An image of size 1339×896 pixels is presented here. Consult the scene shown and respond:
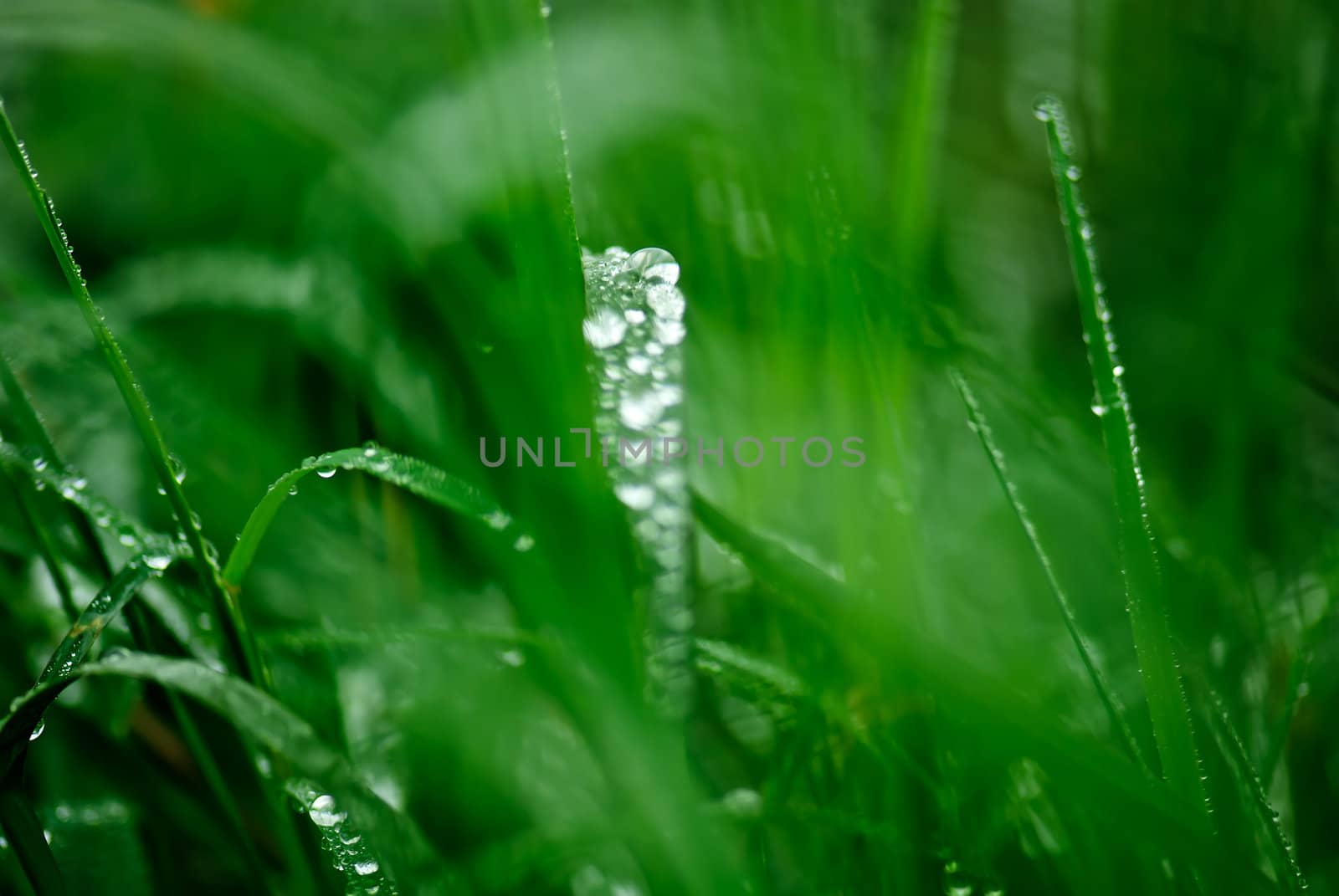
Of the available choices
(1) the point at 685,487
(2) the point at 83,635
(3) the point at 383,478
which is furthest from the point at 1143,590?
(2) the point at 83,635

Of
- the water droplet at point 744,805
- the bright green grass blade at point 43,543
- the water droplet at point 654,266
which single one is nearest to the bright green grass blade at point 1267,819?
the water droplet at point 744,805

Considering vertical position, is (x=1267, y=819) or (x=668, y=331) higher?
(x=668, y=331)

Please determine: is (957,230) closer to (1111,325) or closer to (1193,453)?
(1111,325)

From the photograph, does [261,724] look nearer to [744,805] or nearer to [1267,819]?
[744,805]

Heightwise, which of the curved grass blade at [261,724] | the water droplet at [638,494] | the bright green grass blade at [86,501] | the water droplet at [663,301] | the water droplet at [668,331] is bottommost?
the curved grass blade at [261,724]

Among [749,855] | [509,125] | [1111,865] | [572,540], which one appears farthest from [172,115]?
[1111,865]

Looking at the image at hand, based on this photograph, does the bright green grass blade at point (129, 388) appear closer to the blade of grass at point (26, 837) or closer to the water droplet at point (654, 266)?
the blade of grass at point (26, 837)

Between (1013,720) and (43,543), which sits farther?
(43,543)
